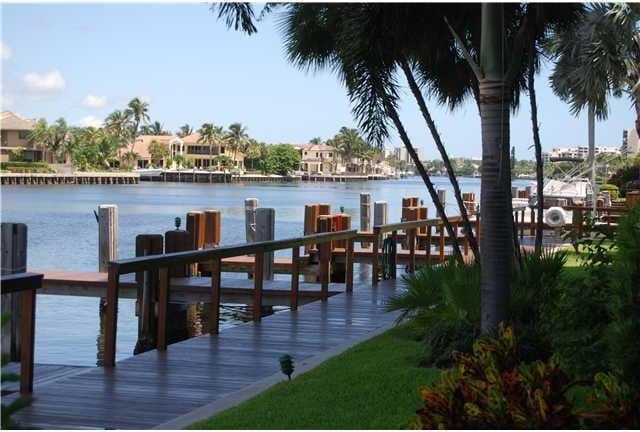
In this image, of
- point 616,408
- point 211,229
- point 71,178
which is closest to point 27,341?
point 616,408

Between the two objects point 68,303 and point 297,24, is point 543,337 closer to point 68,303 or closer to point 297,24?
point 297,24

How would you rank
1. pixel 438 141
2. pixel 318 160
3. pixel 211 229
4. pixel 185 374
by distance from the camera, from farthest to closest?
1. pixel 318 160
2. pixel 211 229
3. pixel 438 141
4. pixel 185 374

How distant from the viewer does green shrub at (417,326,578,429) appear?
15.2 ft

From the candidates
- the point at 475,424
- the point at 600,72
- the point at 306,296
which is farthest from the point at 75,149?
the point at 475,424

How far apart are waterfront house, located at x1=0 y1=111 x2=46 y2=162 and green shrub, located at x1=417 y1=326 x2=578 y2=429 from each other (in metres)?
119

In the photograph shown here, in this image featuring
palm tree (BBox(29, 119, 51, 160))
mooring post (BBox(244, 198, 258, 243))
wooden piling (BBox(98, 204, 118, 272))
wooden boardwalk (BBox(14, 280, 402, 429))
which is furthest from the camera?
palm tree (BBox(29, 119, 51, 160))

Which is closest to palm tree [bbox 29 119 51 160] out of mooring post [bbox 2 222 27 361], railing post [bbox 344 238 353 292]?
railing post [bbox 344 238 353 292]

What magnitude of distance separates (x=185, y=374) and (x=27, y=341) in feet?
4.68

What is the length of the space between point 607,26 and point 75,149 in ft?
404

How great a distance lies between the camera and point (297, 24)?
16.9 metres

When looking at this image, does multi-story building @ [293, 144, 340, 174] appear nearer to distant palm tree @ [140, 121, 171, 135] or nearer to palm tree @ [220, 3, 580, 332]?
distant palm tree @ [140, 121, 171, 135]

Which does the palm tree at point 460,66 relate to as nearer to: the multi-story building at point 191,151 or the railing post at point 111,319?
the railing post at point 111,319

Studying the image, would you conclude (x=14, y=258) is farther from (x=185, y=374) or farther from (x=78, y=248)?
(x=78, y=248)

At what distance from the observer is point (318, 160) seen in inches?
7490
